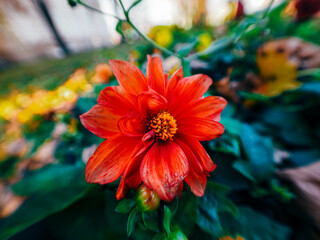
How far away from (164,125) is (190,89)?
0.23 ft

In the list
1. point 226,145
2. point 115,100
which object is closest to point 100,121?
point 115,100

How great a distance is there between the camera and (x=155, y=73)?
0.24 meters

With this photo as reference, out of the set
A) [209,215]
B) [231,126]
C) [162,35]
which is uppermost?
[162,35]

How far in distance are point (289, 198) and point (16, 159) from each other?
84 centimetres

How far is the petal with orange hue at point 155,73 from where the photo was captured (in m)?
0.23

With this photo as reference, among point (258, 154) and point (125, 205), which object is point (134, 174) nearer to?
point (125, 205)

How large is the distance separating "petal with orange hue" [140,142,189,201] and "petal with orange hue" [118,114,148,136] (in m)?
0.04

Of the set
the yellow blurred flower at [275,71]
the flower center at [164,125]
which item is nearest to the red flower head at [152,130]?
the flower center at [164,125]

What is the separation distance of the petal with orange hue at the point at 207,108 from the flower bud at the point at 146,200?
0.12 m

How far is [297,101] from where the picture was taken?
526 mm

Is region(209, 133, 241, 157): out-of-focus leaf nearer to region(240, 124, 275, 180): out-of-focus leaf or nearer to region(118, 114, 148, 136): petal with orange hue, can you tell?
region(240, 124, 275, 180): out-of-focus leaf

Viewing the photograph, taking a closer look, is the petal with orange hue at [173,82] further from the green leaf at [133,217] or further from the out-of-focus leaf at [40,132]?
the out-of-focus leaf at [40,132]

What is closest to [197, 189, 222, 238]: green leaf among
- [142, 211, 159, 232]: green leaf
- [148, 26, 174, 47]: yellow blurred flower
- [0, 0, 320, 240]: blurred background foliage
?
[0, 0, 320, 240]: blurred background foliage

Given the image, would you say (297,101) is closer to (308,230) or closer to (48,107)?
(308,230)
